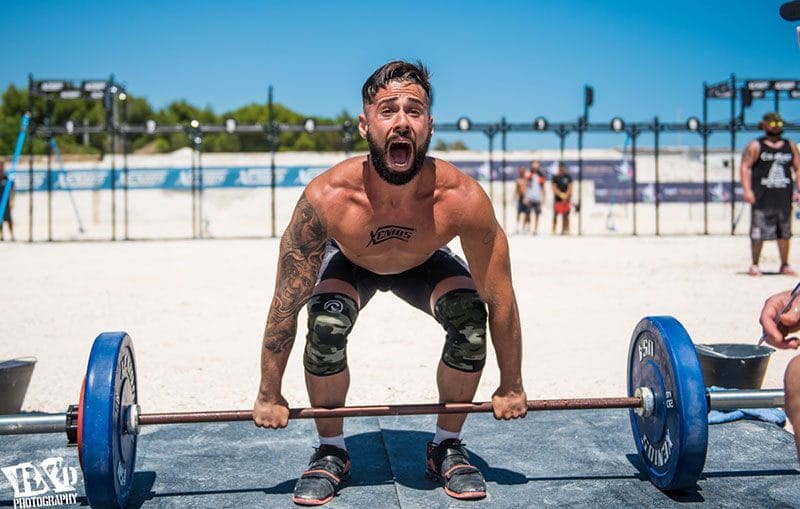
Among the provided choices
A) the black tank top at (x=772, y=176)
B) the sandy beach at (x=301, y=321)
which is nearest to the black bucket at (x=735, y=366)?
the sandy beach at (x=301, y=321)

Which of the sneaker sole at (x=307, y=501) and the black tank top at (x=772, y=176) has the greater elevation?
the black tank top at (x=772, y=176)

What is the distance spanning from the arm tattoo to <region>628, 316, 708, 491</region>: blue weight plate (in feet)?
3.83

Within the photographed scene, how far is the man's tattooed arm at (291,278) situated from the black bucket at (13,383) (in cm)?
143

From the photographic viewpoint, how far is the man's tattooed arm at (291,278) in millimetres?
2465

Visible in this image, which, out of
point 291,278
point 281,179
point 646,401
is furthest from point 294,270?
point 281,179

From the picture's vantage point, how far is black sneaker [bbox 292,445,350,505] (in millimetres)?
2531

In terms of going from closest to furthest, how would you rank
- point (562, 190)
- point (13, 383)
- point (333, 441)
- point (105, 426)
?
point (105, 426) < point (333, 441) < point (13, 383) < point (562, 190)

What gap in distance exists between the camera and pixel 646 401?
8.53 feet

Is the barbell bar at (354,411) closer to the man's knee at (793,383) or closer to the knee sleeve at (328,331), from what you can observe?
the knee sleeve at (328,331)

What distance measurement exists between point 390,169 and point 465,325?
2.04ft

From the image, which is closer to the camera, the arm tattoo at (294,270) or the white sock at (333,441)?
the arm tattoo at (294,270)

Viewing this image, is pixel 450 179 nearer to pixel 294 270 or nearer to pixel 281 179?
pixel 294 270

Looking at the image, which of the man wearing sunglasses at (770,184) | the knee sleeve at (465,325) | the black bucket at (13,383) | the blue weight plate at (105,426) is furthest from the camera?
the man wearing sunglasses at (770,184)

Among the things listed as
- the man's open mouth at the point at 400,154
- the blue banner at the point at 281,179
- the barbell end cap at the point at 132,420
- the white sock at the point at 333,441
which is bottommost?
the white sock at the point at 333,441
